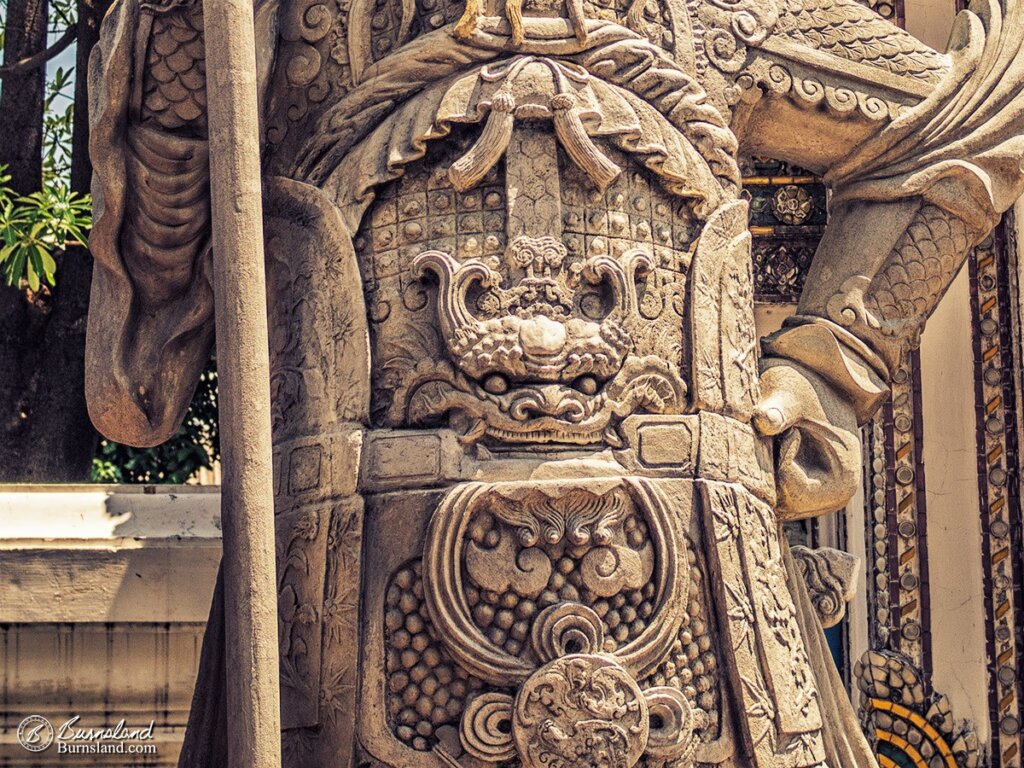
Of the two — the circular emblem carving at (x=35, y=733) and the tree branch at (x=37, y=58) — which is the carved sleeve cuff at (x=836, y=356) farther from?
the tree branch at (x=37, y=58)

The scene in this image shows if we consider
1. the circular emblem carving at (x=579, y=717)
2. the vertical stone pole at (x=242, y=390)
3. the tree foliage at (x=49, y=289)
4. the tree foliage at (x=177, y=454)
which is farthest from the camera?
the tree foliage at (x=177, y=454)

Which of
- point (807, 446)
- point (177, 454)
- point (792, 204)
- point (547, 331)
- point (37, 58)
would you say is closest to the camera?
point (547, 331)

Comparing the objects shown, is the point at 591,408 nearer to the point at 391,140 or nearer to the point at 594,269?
the point at 594,269

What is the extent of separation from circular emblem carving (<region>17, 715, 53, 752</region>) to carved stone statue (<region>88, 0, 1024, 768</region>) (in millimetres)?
1019

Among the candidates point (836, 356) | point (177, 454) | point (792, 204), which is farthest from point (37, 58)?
point (836, 356)

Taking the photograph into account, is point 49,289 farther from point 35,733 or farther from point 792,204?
point 35,733

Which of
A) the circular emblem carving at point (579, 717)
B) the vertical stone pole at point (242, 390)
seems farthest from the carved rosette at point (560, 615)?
the vertical stone pole at point (242, 390)

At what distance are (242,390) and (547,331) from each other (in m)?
0.67

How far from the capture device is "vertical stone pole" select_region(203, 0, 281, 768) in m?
4.14

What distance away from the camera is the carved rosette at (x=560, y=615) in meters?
4.35

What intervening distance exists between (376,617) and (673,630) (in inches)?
24.0

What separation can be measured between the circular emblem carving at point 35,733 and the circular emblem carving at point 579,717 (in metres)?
1.73

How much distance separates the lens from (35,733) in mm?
5578

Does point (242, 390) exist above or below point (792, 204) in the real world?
below
